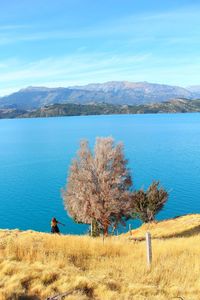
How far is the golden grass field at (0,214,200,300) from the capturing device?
476 inches

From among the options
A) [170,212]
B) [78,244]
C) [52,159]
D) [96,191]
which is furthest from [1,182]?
[78,244]

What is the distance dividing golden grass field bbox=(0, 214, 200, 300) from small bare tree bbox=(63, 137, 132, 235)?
18479 millimetres

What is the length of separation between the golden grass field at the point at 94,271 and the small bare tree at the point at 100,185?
60.6ft

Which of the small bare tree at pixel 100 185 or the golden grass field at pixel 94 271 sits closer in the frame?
the golden grass field at pixel 94 271

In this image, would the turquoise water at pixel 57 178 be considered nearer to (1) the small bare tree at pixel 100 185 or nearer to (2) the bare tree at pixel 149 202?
(2) the bare tree at pixel 149 202

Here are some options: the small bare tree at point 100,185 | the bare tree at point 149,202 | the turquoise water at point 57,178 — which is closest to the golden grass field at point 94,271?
the small bare tree at point 100,185

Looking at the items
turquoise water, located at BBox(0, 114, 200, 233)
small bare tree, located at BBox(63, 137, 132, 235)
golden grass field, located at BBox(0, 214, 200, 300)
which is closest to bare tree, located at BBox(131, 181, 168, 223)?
small bare tree, located at BBox(63, 137, 132, 235)

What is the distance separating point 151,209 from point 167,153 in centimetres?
9903

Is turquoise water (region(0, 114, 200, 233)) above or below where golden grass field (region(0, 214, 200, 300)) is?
below

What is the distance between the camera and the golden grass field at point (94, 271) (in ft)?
39.7

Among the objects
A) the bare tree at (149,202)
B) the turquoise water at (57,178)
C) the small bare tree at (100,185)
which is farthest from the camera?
the turquoise water at (57,178)

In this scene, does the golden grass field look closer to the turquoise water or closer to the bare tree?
→ the bare tree

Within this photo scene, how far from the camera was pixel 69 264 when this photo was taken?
14.9 meters

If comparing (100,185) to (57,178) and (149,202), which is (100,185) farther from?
(57,178)
